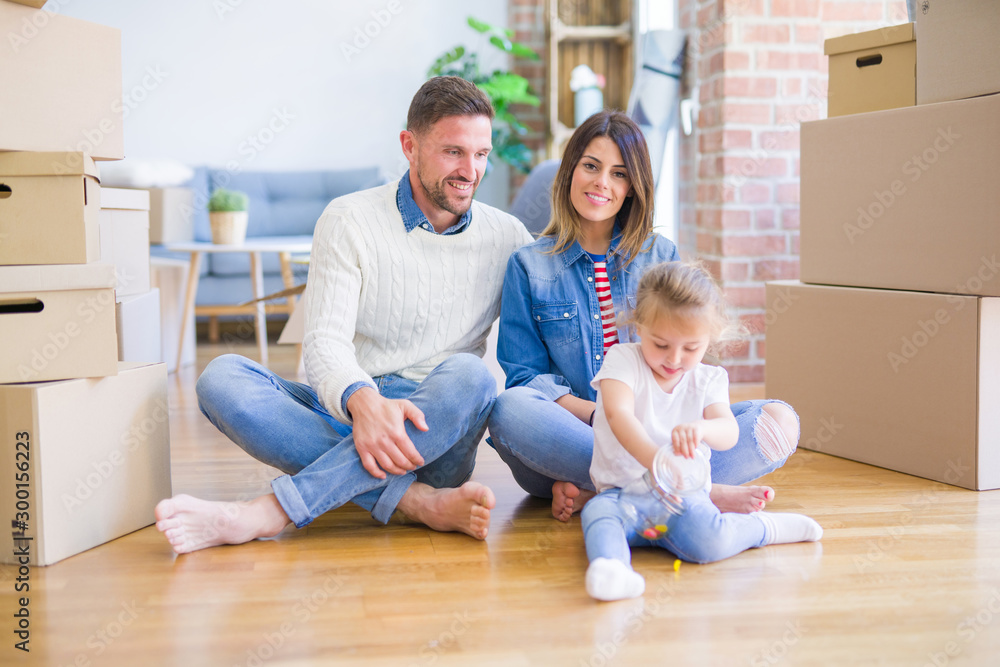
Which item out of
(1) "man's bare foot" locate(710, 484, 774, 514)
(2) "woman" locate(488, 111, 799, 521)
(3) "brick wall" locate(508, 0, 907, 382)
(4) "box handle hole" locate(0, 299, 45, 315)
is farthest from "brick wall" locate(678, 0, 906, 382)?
(4) "box handle hole" locate(0, 299, 45, 315)

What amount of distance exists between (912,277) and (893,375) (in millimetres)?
187

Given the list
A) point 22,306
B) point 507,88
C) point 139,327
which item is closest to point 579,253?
point 22,306

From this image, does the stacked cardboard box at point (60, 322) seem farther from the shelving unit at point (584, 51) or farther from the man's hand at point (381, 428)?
the shelving unit at point (584, 51)

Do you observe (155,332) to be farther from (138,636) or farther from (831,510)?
(831,510)

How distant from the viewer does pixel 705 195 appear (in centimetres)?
272

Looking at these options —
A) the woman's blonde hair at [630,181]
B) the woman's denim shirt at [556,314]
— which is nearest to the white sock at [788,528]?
the woman's denim shirt at [556,314]

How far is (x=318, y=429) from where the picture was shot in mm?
1330

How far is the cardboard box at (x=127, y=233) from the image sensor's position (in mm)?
2037

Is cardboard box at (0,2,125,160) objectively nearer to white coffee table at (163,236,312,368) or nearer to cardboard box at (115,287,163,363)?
cardboard box at (115,287,163,363)

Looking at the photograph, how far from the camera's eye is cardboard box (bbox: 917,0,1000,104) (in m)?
1.50

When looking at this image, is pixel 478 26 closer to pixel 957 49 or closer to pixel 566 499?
pixel 957 49

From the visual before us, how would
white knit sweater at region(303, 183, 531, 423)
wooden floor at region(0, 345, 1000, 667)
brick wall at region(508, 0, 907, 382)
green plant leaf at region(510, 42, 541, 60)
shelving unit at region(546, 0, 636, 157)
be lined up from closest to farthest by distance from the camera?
1. wooden floor at region(0, 345, 1000, 667)
2. white knit sweater at region(303, 183, 531, 423)
3. brick wall at region(508, 0, 907, 382)
4. shelving unit at region(546, 0, 636, 157)
5. green plant leaf at region(510, 42, 541, 60)

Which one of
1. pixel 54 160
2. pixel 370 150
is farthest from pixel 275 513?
pixel 370 150

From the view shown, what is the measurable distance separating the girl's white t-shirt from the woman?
13 cm
